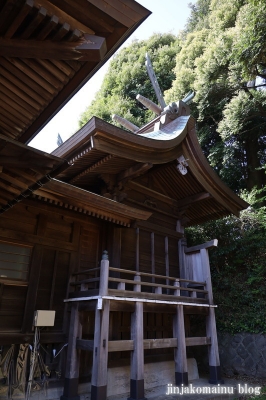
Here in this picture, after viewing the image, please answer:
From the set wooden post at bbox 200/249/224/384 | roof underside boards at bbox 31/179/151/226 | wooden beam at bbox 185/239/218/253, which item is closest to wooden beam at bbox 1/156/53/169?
roof underside boards at bbox 31/179/151/226

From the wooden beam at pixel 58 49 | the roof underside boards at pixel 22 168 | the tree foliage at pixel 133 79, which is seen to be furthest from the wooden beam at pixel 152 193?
the tree foliage at pixel 133 79

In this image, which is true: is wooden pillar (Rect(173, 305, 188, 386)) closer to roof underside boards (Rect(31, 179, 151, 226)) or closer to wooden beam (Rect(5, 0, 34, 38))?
roof underside boards (Rect(31, 179, 151, 226))

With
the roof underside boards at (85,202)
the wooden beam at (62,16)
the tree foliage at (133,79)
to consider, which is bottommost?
the roof underside boards at (85,202)

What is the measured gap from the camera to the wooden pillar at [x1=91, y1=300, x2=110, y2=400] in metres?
4.40

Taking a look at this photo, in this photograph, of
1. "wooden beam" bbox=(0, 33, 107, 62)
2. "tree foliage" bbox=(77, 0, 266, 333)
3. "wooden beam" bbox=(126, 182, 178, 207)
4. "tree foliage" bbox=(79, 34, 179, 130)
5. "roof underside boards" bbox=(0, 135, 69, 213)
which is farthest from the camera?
"tree foliage" bbox=(79, 34, 179, 130)

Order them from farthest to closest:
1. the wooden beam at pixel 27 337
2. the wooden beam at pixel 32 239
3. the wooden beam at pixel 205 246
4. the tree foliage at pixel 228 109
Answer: the tree foliage at pixel 228 109 → the wooden beam at pixel 205 246 → the wooden beam at pixel 32 239 → the wooden beam at pixel 27 337

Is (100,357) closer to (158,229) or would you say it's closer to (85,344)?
(85,344)

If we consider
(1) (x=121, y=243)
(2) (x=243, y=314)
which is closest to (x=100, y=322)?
(1) (x=121, y=243)

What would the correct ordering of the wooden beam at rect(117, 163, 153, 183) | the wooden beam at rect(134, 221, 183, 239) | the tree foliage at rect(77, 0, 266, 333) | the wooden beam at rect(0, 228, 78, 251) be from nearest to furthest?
the wooden beam at rect(0, 228, 78, 251), the wooden beam at rect(117, 163, 153, 183), the wooden beam at rect(134, 221, 183, 239), the tree foliage at rect(77, 0, 266, 333)

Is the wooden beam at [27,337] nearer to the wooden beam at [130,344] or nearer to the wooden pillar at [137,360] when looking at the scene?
the wooden beam at [130,344]

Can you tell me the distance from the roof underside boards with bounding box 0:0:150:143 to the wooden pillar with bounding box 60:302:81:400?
413 centimetres

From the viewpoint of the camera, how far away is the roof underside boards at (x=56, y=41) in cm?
235

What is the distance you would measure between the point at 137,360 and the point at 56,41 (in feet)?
16.7

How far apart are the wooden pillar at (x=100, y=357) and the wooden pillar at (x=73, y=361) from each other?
684mm
